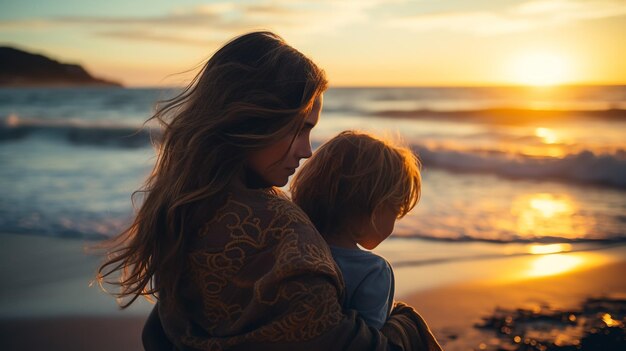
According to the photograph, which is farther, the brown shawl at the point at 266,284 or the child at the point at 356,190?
the child at the point at 356,190

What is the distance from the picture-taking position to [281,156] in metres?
1.85

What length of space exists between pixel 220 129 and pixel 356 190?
53 centimetres

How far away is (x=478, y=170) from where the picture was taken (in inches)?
493

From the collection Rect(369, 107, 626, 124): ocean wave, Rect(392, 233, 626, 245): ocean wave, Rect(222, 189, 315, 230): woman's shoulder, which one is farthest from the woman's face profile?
Rect(369, 107, 626, 124): ocean wave

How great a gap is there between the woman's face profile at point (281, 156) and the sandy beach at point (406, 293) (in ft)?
7.33

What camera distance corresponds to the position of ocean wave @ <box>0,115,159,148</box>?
58.7 feet

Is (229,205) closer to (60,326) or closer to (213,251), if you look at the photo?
(213,251)

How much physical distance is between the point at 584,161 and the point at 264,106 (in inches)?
440

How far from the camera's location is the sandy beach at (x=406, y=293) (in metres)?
3.97

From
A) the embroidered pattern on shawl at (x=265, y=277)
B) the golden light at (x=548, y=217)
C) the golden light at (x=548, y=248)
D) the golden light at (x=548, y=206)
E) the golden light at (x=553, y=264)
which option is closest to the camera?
the embroidered pattern on shawl at (x=265, y=277)

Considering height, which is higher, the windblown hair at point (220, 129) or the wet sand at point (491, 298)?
the windblown hair at point (220, 129)

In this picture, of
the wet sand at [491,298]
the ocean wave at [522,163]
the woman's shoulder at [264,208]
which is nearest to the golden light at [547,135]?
the ocean wave at [522,163]

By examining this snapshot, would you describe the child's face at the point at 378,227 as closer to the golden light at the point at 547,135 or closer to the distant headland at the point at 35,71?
the golden light at the point at 547,135

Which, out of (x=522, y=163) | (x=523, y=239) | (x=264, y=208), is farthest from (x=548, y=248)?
(x=522, y=163)
